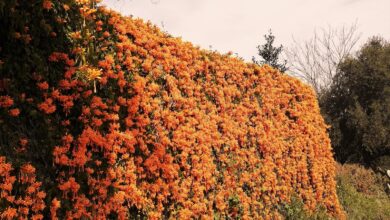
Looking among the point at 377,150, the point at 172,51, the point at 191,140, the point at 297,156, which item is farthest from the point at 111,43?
the point at 377,150

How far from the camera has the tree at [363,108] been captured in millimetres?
21672

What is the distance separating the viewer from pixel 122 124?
5285 mm

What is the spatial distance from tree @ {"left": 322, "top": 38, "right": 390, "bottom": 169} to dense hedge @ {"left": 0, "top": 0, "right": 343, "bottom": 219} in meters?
14.5

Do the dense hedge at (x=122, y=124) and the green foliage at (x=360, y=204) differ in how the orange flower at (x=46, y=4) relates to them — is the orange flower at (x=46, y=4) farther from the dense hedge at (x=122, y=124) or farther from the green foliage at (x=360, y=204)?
the green foliage at (x=360, y=204)

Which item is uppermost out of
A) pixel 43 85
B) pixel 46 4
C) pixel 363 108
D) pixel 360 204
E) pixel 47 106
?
pixel 363 108

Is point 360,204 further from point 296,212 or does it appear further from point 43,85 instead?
point 43,85

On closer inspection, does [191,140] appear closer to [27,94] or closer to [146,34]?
[146,34]

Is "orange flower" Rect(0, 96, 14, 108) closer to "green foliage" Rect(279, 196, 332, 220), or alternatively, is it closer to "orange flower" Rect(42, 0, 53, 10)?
"orange flower" Rect(42, 0, 53, 10)

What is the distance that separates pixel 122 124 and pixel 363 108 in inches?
793

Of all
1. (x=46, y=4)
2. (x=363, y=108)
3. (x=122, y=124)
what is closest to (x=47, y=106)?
(x=46, y=4)

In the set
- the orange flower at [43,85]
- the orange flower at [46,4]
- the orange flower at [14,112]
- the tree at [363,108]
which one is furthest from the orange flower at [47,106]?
the tree at [363,108]

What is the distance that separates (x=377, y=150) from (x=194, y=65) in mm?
17464

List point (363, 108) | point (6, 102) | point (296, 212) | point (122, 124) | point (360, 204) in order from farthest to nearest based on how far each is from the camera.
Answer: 1. point (363, 108)
2. point (360, 204)
3. point (296, 212)
4. point (122, 124)
5. point (6, 102)

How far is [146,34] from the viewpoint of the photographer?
616 cm
